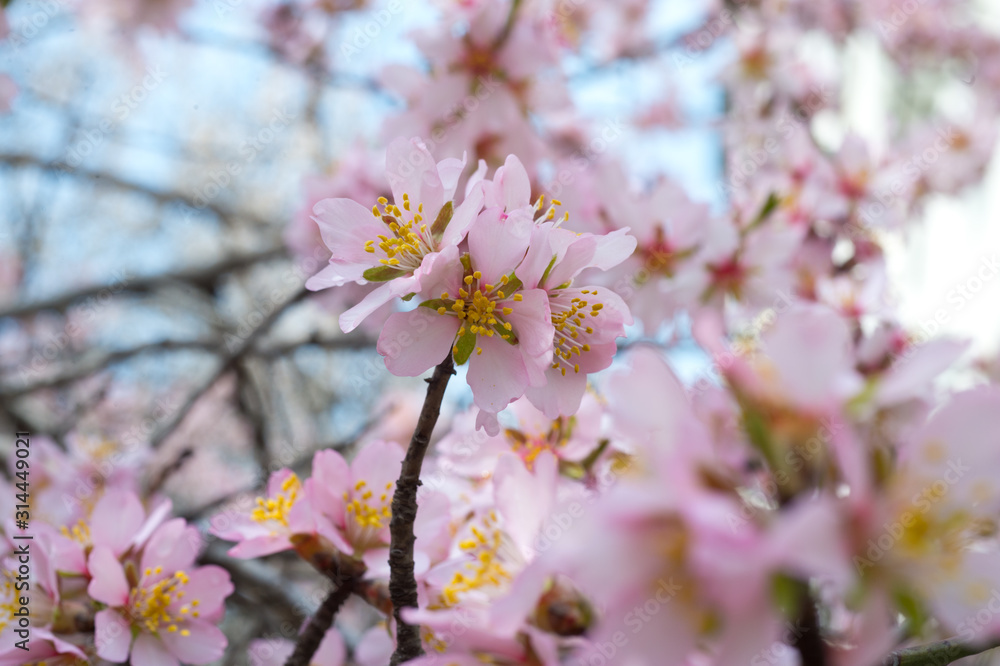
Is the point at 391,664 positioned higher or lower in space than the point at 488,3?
lower

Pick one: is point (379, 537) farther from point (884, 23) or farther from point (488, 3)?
point (884, 23)

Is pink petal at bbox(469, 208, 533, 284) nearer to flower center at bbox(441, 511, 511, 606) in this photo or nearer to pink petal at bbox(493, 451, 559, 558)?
pink petal at bbox(493, 451, 559, 558)

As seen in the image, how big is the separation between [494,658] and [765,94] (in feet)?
10.7

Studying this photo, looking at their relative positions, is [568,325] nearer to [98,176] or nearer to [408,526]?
[408,526]

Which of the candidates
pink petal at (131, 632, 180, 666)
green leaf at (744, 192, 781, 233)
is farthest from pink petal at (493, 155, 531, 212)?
green leaf at (744, 192, 781, 233)

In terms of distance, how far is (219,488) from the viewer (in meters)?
4.47

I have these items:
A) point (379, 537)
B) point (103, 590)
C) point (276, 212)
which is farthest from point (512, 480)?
point (276, 212)

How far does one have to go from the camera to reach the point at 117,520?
92cm

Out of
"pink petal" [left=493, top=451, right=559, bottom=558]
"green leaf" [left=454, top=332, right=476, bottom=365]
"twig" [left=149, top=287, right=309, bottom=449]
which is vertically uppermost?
"green leaf" [left=454, top=332, right=476, bottom=365]

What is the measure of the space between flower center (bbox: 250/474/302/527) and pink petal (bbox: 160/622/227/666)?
0.17 m

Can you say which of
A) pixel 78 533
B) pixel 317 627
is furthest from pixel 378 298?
pixel 78 533

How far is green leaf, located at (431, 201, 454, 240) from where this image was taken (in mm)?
777

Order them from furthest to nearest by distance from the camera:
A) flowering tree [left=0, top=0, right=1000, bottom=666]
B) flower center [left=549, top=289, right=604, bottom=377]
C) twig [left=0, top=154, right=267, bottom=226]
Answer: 1. twig [left=0, top=154, right=267, bottom=226]
2. flower center [left=549, top=289, right=604, bottom=377]
3. flowering tree [left=0, top=0, right=1000, bottom=666]

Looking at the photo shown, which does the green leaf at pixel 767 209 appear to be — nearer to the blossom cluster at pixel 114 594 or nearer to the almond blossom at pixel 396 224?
the almond blossom at pixel 396 224
